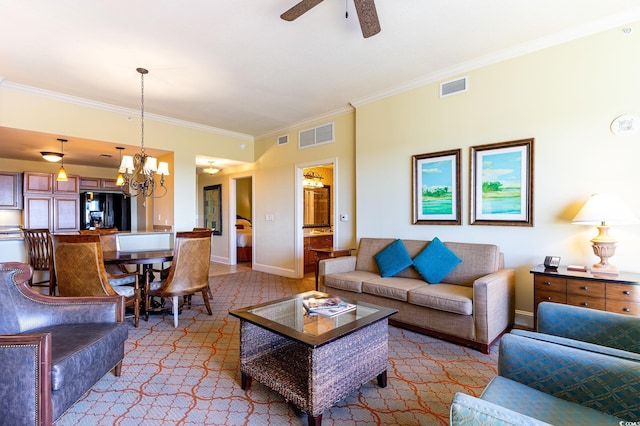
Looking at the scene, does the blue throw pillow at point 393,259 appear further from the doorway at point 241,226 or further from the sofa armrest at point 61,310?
the doorway at point 241,226

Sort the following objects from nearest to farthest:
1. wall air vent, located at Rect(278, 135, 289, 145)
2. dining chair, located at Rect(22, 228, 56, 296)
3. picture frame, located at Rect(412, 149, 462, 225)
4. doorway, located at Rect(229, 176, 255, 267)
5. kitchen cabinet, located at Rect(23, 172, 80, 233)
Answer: picture frame, located at Rect(412, 149, 462, 225) → dining chair, located at Rect(22, 228, 56, 296) → kitchen cabinet, located at Rect(23, 172, 80, 233) → wall air vent, located at Rect(278, 135, 289, 145) → doorway, located at Rect(229, 176, 255, 267)

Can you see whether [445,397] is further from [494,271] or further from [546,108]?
[546,108]

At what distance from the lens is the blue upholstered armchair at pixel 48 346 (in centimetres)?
148

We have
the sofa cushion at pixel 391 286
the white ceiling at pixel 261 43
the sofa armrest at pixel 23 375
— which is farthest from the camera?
the sofa cushion at pixel 391 286

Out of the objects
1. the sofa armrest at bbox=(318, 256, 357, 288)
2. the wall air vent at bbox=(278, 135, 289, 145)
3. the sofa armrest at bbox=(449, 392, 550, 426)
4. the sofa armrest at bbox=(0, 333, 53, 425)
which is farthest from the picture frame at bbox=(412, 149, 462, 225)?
Answer: the sofa armrest at bbox=(0, 333, 53, 425)

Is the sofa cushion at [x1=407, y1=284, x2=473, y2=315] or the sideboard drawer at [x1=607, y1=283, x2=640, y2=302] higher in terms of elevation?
the sideboard drawer at [x1=607, y1=283, x2=640, y2=302]

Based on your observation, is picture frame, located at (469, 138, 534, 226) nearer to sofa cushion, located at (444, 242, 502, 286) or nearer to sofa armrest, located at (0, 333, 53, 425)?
sofa cushion, located at (444, 242, 502, 286)

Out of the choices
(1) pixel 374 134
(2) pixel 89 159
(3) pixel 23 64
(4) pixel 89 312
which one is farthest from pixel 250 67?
(2) pixel 89 159

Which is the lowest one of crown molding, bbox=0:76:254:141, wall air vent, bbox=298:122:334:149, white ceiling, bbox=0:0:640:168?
wall air vent, bbox=298:122:334:149

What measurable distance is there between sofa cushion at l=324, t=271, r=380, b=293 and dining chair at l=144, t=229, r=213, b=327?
1491 mm

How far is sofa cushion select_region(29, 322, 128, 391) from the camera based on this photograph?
1631 mm

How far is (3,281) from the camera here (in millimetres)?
1924

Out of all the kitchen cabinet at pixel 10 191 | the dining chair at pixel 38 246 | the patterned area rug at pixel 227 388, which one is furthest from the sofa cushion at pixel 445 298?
the kitchen cabinet at pixel 10 191

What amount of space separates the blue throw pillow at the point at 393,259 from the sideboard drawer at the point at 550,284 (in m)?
1.23
